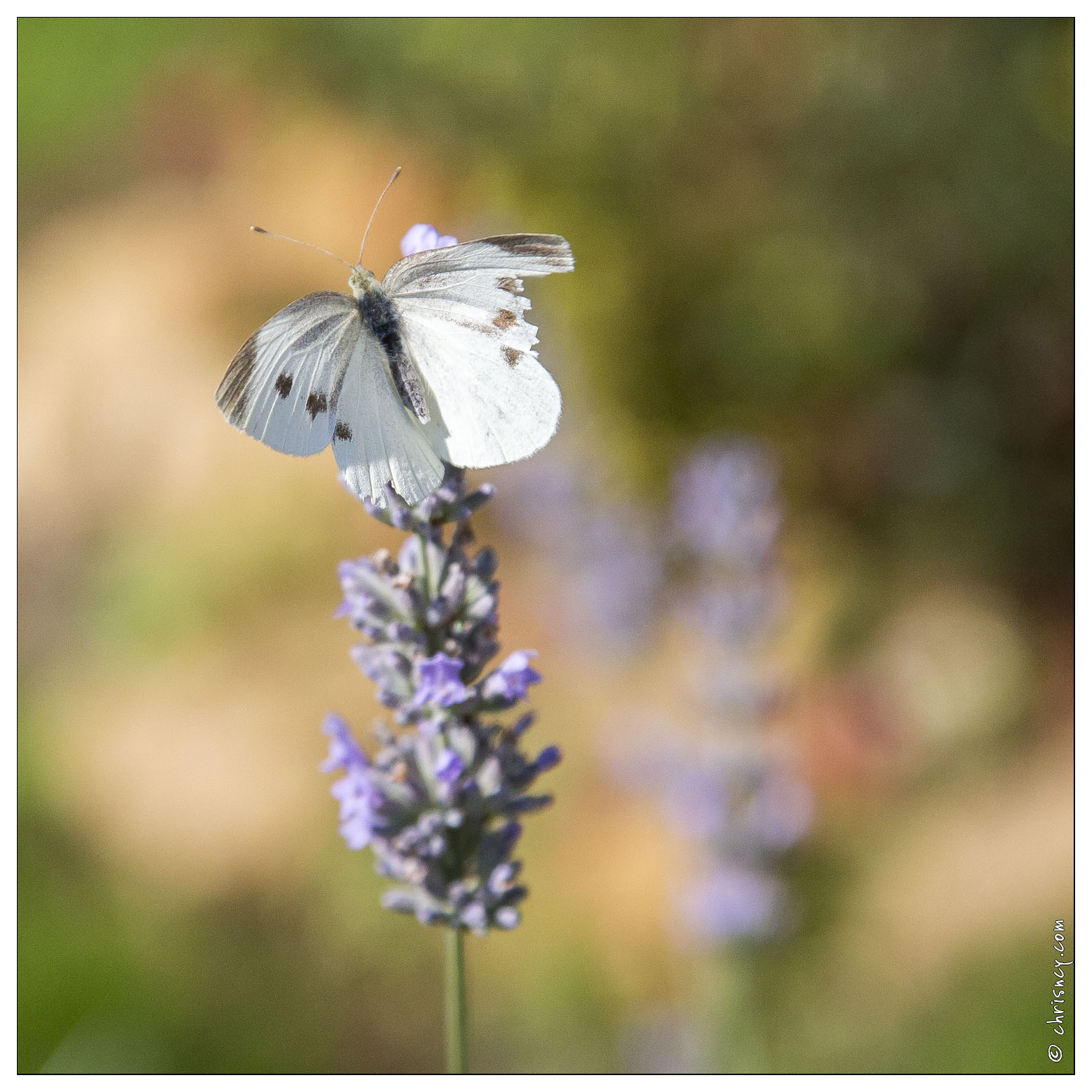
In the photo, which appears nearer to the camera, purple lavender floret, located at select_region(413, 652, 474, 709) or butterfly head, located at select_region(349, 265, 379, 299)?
purple lavender floret, located at select_region(413, 652, 474, 709)

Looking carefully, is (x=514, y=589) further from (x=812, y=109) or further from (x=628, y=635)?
(x=812, y=109)

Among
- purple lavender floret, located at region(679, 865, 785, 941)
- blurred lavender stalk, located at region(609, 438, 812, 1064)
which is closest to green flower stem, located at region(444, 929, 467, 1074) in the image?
blurred lavender stalk, located at region(609, 438, 812, 1064)

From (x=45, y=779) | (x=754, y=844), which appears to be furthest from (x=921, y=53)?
(x=45, y=779)

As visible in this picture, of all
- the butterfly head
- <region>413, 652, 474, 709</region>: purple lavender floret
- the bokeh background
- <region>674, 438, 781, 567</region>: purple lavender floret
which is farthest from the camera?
the bokeh background

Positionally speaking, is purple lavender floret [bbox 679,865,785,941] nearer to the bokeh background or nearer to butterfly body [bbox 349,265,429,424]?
the bokeh background

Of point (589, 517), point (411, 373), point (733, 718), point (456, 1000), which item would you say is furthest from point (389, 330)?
point (589, 517)

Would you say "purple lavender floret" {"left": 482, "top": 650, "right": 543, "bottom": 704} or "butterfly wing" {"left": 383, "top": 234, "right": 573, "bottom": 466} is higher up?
"butterfly wing" {"left": 383, "top": 234, "right": 573, "bottom": 466}
